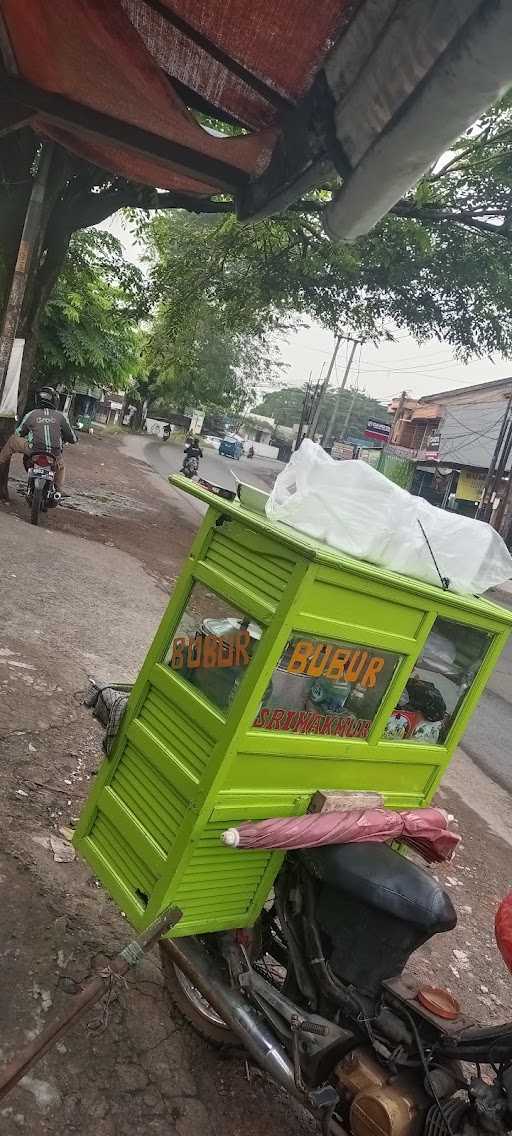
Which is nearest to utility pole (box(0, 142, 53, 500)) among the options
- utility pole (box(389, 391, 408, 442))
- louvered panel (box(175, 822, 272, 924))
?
louvered panel (box(175, 822, 272, 924))

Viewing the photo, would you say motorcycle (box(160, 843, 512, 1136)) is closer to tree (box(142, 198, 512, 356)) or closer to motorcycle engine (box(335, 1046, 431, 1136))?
motorcycle engine (box(335, 1046, 431, 1136))

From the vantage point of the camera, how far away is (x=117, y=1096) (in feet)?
7.69

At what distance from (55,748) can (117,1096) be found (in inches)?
81.2

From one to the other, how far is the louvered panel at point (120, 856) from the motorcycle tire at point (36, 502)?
6930 millimetres

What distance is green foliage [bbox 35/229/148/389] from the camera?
44.9 feet

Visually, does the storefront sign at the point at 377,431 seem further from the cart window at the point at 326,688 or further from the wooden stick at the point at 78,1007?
the wooden stick at the point at 78,1007

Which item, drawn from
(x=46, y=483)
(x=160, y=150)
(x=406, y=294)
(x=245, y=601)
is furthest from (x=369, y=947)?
(x=406, y=294)

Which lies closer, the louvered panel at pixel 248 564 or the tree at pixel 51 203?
the louvered panel at pixel 248 564

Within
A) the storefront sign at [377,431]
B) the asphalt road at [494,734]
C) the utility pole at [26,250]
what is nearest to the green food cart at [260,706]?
the asphalt road at [494,734]

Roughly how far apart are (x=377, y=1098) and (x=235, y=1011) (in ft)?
1.62

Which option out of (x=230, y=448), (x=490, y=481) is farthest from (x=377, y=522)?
(x=230, y=448)

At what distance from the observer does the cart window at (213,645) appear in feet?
8.02

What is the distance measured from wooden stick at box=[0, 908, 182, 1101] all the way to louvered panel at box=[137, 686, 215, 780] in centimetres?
46

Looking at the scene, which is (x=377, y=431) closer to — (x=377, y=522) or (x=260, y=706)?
(x=377, y=522)
